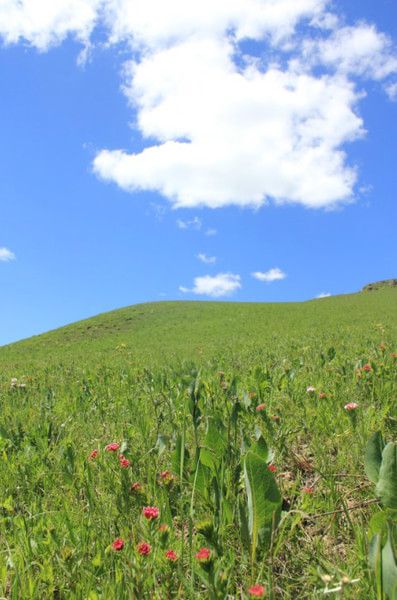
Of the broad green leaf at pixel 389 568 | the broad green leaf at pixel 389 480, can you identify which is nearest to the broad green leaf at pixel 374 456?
the broad green leaf at pixel 389 480

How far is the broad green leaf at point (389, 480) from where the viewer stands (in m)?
1.80

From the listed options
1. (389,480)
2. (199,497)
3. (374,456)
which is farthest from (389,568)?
(199,497)

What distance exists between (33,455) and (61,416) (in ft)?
4.32

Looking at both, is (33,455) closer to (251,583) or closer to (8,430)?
(8,430)

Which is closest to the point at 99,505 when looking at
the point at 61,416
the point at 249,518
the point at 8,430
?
the point at 249,518

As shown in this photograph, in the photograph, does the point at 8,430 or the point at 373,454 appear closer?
the point at 373,454

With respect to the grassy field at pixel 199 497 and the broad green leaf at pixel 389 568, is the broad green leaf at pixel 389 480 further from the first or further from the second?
the broad green leaf at pixel 389 568

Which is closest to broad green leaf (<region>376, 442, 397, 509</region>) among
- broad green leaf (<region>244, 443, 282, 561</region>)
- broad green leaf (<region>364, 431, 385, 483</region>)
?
broad green leaf (<region>364, 431, 385, 483</region>)

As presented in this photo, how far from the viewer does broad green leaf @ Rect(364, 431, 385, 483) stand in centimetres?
198

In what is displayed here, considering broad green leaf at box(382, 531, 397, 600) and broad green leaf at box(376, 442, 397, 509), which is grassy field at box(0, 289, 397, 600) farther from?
broad green leaf at box(376, 442, 397, 509)

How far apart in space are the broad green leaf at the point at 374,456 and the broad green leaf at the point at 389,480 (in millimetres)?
145

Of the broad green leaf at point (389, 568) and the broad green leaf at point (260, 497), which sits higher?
the broad green leaf at point (260, 497)

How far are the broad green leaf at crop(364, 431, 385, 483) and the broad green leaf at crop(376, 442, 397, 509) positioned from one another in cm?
15

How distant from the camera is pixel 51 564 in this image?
1.99m
